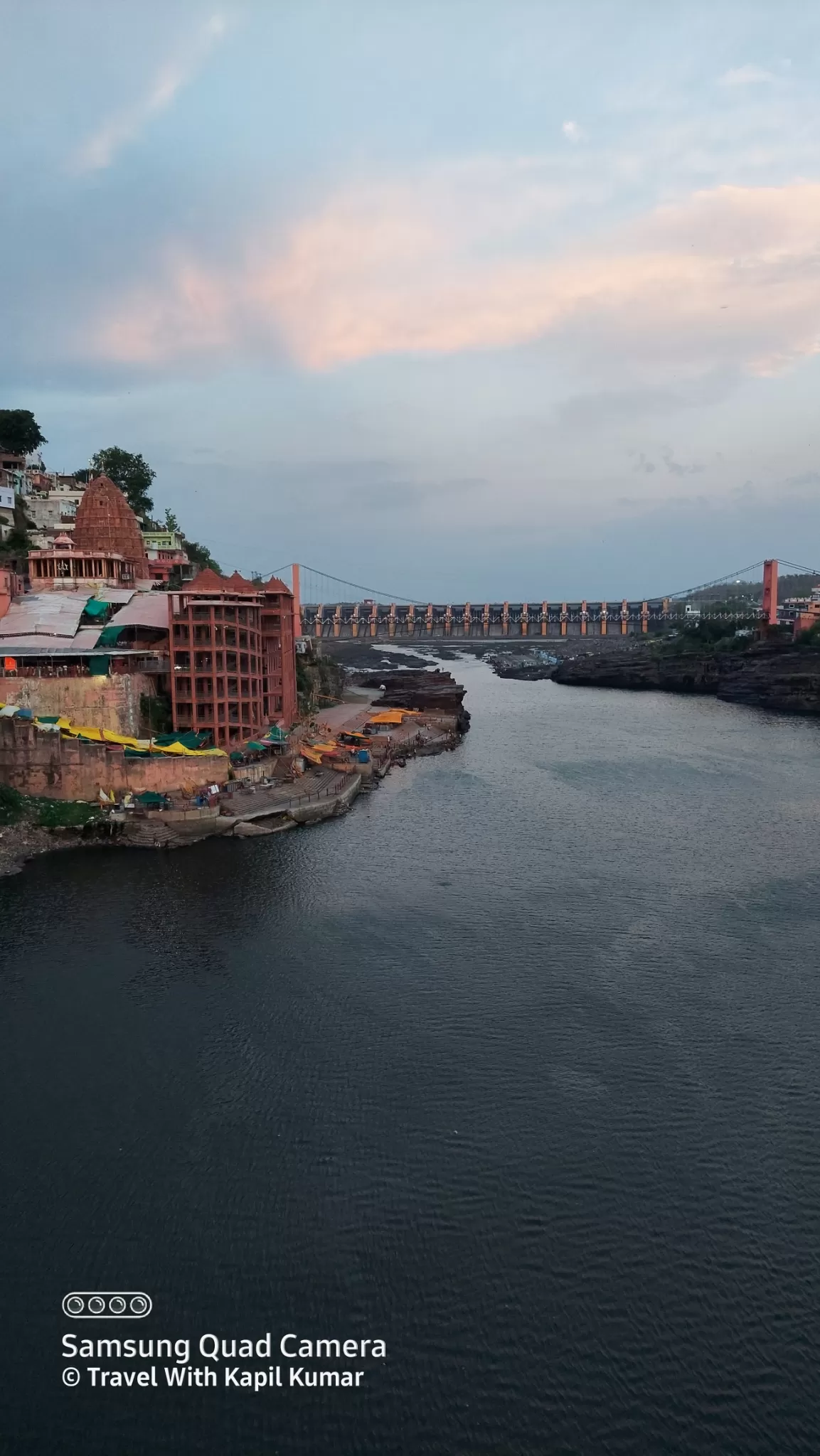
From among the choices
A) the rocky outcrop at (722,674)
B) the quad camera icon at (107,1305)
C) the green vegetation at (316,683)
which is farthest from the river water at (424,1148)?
the rocky outcrop at (722,674)

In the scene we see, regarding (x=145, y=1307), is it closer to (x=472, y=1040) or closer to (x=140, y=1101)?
(x=140, y=1101)

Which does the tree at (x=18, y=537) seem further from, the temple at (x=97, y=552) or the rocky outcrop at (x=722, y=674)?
the rocky outcrop at (x=722, y=674)

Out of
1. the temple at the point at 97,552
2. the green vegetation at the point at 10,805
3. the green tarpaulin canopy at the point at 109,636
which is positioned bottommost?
the green vegetation at the point at 10,805

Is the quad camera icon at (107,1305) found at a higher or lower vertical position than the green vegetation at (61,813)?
lower

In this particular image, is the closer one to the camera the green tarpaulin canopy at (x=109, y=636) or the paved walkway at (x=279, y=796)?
the paved walkway at (x=279, y=796)

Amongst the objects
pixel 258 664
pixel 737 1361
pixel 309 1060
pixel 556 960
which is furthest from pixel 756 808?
pixel 737 1361

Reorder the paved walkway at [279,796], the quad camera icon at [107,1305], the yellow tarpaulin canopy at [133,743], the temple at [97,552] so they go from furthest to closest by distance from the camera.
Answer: the temple at [97,552], the paved walkway at [279,796], the yellow tarpaulin canopy at [133,743], the quad camera icon at [107,1305]

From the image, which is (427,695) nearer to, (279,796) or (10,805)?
(279,796)

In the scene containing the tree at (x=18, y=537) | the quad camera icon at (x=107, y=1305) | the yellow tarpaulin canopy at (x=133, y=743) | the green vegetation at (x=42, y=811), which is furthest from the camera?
the tree at (x=18, y=537)
